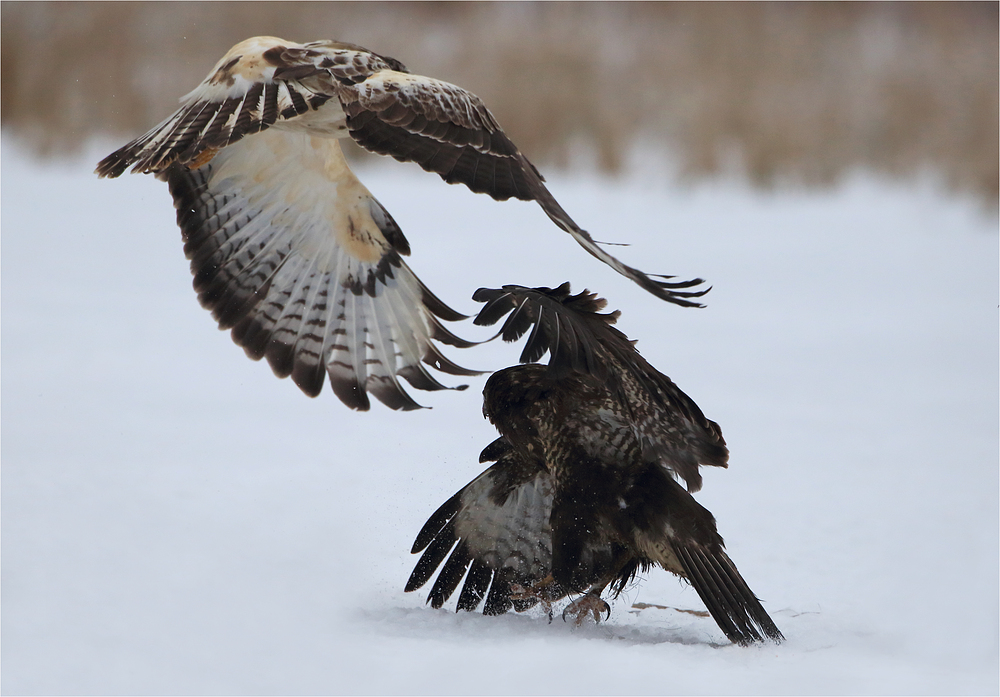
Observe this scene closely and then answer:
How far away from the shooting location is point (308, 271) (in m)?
3.76

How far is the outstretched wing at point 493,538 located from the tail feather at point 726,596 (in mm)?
485

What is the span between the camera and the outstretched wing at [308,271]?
12.0 ft

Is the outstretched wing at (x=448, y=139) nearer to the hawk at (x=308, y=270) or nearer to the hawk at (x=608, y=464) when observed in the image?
the hawk at (x=608, y=464)

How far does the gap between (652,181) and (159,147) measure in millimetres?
7382

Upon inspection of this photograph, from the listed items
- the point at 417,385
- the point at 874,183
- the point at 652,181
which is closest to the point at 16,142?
the point at 652,181

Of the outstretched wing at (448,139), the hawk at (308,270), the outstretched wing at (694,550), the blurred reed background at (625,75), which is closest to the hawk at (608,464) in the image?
the outstretched wing at (694,550)

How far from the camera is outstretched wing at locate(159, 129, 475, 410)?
3672 millimetres

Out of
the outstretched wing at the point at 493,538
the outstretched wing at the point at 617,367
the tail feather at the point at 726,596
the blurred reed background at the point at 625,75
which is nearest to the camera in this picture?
the outstretched wing at the point at 617,367

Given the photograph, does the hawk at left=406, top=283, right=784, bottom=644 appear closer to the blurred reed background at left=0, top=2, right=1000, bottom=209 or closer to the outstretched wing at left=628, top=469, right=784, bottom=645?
the outstretched wing at left=628, top=469, right=784, bottom=645

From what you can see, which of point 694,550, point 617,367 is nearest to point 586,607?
point 694,550

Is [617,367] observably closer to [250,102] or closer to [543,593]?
[543,593]

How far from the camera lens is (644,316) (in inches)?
294

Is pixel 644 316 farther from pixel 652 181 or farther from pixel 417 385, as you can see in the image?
pixel 417 385

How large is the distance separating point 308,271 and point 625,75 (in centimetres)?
757
